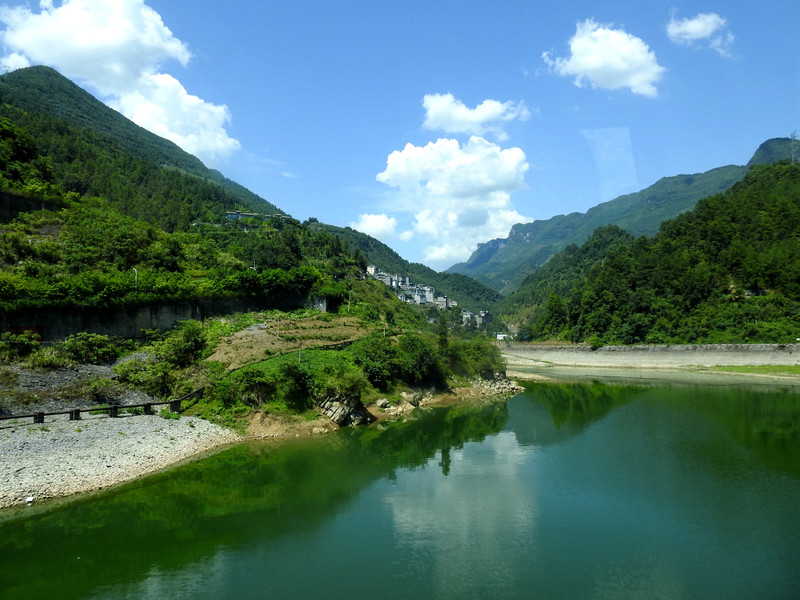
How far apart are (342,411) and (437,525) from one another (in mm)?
12371

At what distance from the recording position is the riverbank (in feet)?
150

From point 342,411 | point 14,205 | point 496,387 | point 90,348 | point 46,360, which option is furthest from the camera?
point 496,387

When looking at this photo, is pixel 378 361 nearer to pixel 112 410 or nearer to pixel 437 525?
pixel 112 410

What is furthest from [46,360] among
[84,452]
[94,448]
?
[84,452]

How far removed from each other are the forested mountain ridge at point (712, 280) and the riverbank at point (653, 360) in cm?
273

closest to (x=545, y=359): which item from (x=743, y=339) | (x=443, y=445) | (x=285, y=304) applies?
(x=743, y=339)

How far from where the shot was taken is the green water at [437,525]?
36.0 ft

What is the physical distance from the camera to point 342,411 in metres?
25.7

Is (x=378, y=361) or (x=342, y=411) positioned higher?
(x=378, y=361)

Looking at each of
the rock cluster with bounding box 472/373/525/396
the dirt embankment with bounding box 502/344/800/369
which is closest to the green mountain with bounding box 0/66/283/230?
the rock cluster with bounding box 472/373/525/396

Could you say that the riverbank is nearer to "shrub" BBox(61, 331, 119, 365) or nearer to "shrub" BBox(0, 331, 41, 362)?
"shrub" BBox(61, 331, 119, 365)

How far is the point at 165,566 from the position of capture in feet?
38.7

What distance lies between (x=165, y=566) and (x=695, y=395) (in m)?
37.3

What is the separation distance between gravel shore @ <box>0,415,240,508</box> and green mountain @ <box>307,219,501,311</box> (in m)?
117
